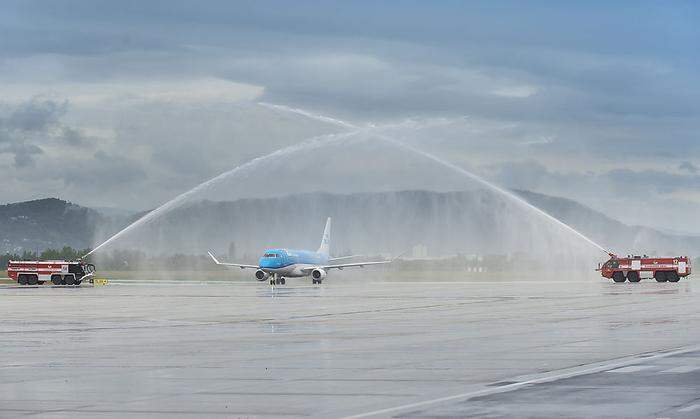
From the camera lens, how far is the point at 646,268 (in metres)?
126

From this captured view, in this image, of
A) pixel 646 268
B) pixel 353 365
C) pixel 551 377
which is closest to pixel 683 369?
pixel 551 377

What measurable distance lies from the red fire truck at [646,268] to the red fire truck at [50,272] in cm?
5849

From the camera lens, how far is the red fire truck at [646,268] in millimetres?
125312

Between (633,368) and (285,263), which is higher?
(285,263)

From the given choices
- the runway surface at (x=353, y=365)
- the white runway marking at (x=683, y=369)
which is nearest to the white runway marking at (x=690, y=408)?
the runway surface at (x=353, y=365)

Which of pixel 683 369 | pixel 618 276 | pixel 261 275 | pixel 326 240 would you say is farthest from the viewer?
pixel 326 240

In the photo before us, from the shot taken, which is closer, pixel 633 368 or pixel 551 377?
pixel 551 377

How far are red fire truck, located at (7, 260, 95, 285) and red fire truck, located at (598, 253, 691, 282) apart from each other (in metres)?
58.5

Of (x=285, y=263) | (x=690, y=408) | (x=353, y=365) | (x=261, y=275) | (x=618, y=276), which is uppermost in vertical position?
(x=285, y=263)

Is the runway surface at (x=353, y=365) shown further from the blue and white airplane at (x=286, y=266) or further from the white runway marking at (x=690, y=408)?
the blue and white airplane at (x=286, y=266)

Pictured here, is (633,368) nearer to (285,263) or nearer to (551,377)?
(551,377)

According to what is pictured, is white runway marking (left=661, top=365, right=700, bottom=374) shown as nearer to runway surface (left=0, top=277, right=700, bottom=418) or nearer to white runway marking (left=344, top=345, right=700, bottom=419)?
runway surface (left=0, top=277, right=700, bottom=418)

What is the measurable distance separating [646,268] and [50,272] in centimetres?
6562

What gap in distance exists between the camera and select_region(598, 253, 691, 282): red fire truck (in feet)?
411
